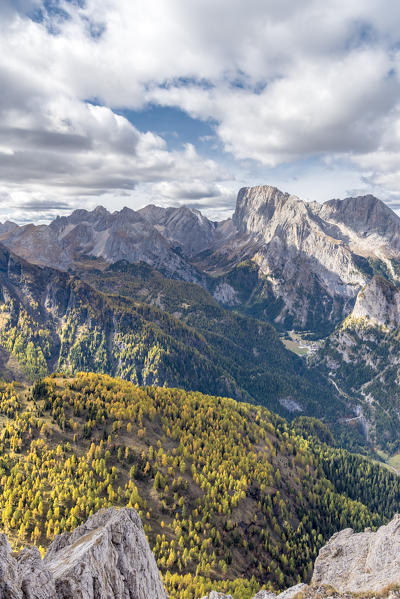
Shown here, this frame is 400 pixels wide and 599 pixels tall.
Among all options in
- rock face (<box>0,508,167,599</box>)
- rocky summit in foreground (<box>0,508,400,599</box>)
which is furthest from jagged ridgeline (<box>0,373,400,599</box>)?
rock face (<box>0,508,167,599</box>)

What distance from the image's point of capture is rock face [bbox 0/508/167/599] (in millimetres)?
33031

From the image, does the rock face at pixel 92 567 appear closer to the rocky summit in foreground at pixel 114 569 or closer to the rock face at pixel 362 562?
the rocky summit in foreground at pixel 114 569

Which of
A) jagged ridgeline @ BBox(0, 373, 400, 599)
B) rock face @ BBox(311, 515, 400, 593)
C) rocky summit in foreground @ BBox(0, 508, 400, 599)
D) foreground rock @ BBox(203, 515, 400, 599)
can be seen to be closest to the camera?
rocky summit in foreground @ BBox(0, 508, 400, 599)

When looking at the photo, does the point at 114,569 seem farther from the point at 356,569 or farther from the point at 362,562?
the point at 362,562

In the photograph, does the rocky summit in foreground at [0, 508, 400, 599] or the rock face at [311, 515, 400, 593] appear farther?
the rock face at [311, 515, 400, 593]

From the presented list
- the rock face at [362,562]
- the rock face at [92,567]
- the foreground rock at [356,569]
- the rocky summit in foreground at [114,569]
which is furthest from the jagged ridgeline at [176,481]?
the rock face at [92,567]

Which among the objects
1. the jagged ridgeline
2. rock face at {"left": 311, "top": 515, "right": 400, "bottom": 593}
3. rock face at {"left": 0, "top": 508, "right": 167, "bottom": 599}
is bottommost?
the jagged ridgeline

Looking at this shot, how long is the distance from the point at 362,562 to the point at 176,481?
227 ft

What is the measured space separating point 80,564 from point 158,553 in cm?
6744

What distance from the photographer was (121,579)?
149 feet

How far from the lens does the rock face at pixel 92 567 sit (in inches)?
1300

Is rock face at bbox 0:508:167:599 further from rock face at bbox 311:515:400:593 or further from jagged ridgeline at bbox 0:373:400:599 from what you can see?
jagged ridgeline at bbox 0:373:400:599

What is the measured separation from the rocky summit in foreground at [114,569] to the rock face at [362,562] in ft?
0.83

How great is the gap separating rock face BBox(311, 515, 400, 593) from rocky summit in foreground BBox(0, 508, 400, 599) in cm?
25
